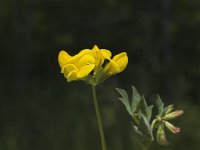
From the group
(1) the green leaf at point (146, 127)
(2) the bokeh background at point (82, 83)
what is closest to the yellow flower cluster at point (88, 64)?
(1) the green leaf at point (146, 127)

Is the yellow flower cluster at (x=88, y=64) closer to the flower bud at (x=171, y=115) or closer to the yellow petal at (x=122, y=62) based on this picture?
the yellow petal at (x=122, y=62)

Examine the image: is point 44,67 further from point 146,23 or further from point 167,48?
point 167,48

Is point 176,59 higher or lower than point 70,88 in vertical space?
higher

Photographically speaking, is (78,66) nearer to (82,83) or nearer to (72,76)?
(72,76)

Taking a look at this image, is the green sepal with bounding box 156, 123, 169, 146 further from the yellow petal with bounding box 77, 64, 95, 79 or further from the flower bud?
the yellow petal with bounding box 77, 64, 95, 79

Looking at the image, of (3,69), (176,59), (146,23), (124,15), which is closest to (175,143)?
(146,23)

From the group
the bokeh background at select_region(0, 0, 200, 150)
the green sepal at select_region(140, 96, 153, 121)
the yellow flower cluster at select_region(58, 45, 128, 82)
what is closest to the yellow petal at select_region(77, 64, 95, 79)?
the yellow flower cluster at select_region(58, 45, 128, 82)
